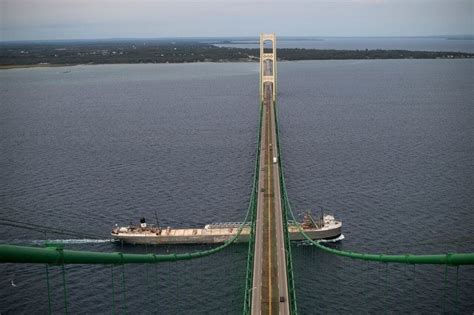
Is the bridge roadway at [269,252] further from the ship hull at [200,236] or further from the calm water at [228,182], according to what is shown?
the calm water at [228,182]

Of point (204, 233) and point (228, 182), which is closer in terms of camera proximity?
point (204, 233)

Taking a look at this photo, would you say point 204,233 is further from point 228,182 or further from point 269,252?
point 228,182

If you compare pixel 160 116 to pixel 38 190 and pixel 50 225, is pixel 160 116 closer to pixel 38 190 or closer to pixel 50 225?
pixel 38 190

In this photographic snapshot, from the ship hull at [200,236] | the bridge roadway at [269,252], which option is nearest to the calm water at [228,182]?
the ship hull at [200,236]

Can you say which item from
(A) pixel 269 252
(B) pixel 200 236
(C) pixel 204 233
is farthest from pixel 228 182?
(A) pixel 269 252

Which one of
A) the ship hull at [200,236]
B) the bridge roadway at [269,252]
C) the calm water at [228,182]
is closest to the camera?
the bridge roadway at [269,252]

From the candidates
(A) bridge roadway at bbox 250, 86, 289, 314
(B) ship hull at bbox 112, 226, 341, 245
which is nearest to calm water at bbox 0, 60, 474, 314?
(B) ship hull at bbox 112, 226, 341, 245
